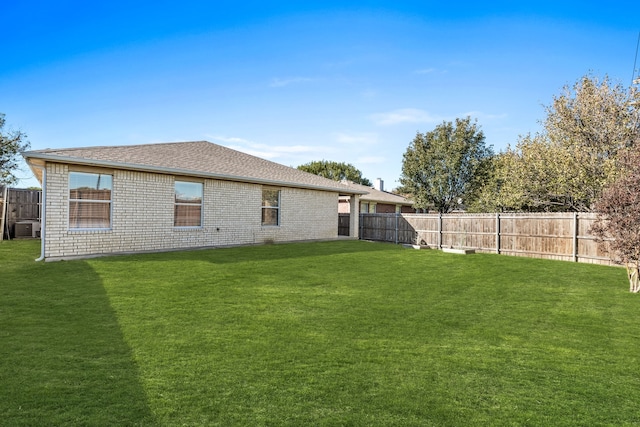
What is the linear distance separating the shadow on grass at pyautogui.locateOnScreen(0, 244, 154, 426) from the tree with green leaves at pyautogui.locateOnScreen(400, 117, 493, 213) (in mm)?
24954

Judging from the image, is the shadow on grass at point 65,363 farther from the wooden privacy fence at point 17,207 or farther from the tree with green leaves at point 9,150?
the tree with green leaves at point 9,150

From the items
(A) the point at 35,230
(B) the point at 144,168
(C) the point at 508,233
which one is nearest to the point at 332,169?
(C) the point at 508,233

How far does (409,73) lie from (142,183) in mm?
12162

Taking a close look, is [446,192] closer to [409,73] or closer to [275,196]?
[409,73]

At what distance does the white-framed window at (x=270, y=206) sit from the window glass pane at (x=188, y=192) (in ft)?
10.8

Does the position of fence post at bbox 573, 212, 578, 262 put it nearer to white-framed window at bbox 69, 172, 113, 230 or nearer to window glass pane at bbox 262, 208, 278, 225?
window glass pane at bbox 262, 208, 278, 225

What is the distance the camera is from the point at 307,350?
468 cm

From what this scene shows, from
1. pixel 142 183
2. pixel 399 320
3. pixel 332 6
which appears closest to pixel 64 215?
pixel 142 183

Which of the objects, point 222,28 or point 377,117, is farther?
point 377,117

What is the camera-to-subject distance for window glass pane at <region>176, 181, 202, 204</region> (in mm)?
14180

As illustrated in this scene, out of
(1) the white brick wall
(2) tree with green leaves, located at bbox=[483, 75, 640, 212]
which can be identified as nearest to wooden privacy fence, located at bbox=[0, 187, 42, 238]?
(1) the white brick wall

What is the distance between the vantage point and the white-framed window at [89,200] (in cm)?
1166

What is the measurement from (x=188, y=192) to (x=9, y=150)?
951 inches

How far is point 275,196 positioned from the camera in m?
17.9
